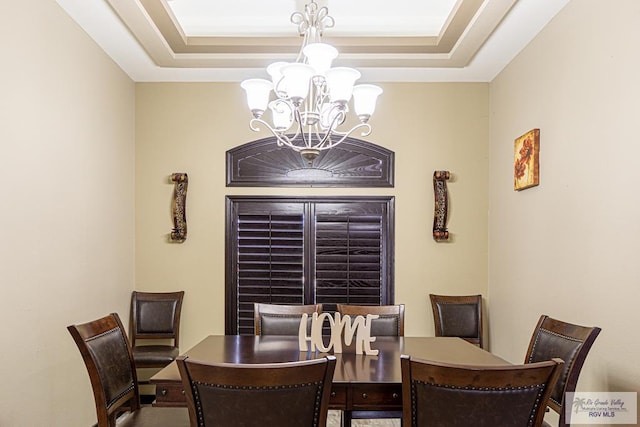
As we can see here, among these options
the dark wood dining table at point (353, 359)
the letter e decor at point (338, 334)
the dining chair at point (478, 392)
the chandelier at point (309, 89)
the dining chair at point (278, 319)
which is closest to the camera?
the dining chair at point (478, 392)

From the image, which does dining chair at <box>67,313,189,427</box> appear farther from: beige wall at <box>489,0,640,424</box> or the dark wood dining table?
beige wall at <box>489,0,640,424</box>

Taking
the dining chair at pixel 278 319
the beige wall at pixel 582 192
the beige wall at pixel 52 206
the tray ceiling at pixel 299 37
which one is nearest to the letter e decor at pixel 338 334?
the dining chair at pixel 278 319

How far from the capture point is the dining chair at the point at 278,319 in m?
2.87

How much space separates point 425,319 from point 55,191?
281cm

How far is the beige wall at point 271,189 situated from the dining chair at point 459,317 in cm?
14

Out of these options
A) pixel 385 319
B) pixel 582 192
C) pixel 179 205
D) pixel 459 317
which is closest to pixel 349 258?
pixel 459 317

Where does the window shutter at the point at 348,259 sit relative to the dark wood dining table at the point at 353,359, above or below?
above

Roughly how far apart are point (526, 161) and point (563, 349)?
148 cm

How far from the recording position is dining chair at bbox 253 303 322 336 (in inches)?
113

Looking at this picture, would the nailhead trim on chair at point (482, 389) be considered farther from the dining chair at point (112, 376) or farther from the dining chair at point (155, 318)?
the dining chair at point (155, 318)

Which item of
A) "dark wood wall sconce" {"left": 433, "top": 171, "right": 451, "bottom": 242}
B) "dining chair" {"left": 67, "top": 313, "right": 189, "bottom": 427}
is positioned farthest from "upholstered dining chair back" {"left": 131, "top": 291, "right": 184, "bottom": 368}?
"dark wood wall sconce" {"left": 433, "top": 171, "right": 451, "bottom": 242}

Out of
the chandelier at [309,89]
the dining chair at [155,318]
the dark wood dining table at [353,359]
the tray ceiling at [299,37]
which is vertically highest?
the tray ceiling at [299,37]

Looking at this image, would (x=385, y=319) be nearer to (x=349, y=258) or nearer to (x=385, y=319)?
(x=385, y=319)

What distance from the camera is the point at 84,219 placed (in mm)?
3037
